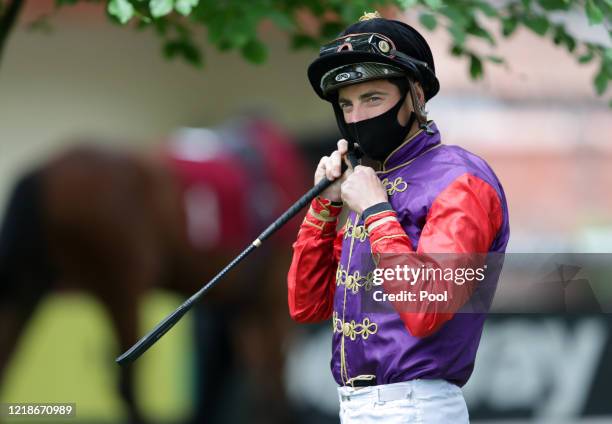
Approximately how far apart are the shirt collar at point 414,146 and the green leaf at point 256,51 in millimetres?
1047

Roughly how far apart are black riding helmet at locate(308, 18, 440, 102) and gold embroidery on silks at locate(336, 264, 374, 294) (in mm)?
399

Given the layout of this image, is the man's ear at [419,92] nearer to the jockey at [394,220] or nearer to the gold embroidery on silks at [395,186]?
the jockey at [394,220]

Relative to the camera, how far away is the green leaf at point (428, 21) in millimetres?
3230

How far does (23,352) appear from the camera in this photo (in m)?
6.68

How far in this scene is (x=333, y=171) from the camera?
244 cm

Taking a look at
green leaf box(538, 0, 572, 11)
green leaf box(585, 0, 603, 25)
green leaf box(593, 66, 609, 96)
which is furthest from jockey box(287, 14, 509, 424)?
green leaf box(593, 66, 609, 96)

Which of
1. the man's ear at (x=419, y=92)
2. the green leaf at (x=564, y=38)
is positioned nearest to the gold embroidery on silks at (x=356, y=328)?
the man's ear at (x=419, y=92)

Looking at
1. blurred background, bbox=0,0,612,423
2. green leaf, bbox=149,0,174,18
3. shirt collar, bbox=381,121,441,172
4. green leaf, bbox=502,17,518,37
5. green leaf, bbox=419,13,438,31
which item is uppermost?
green leaf, bbox=149,0,174,18

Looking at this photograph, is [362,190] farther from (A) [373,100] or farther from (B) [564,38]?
(B) [564,38]

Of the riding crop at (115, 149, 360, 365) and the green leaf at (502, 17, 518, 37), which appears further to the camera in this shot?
the green leaf at (502, 17, 518, 37)

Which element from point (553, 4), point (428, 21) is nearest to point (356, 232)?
point (428, 21)

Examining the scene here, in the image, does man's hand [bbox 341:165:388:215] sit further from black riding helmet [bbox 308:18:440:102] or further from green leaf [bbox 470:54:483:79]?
green leaf [bbox 470:54:483:79]

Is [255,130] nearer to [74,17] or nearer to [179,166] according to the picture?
[179,166]

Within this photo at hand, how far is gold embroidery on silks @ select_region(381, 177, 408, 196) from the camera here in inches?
93.2
